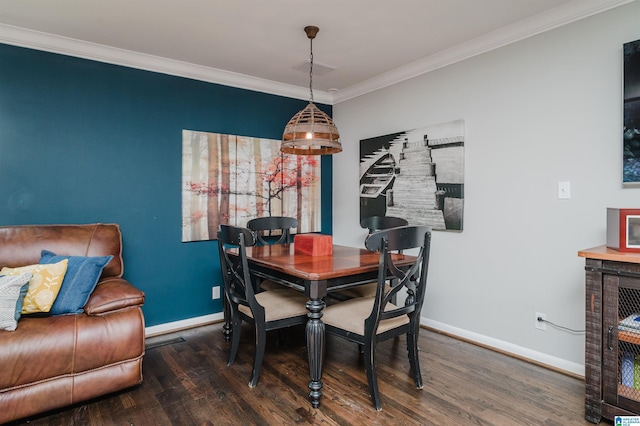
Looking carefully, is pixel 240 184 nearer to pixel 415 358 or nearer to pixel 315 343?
pixel 315 343

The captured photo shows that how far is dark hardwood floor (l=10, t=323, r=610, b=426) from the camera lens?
1925 millimetres

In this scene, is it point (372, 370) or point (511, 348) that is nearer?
point (372, 370)

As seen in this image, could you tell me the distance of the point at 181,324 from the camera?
333cm

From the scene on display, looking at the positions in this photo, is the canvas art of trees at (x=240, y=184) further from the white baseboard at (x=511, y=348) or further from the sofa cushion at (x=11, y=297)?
the white baseboard at (x=511, y=348)

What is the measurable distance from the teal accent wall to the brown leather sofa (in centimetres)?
52

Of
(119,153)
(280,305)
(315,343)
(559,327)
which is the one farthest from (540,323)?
(119,153)

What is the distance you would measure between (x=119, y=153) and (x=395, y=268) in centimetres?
246

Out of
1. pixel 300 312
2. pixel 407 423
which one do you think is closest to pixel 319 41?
pixel 300 312

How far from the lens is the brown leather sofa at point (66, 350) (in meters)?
1.83

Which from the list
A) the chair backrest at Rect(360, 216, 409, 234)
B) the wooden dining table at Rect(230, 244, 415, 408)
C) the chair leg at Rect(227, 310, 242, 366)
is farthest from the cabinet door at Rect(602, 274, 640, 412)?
the chair leg at Rect(227, 310, 242, 366)

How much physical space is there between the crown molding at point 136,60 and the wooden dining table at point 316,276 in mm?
1894

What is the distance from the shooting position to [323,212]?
4.33 meters

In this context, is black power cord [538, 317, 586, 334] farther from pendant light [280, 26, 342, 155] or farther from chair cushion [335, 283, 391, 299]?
pendant light [280, 26, 342, 155]

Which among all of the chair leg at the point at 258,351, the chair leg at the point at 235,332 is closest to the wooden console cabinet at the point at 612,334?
the chair leg at the point at 258,351
